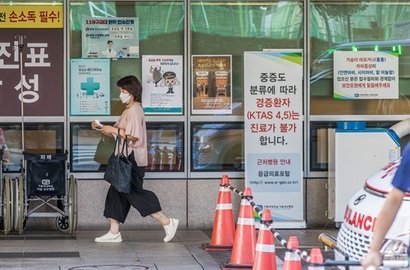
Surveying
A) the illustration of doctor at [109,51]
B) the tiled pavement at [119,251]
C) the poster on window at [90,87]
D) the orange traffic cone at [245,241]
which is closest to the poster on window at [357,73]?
the tiled pavement at [119,251]

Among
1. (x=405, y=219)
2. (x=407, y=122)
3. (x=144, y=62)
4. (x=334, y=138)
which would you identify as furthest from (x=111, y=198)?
(x=405, y=219)

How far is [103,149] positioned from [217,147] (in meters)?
1.52

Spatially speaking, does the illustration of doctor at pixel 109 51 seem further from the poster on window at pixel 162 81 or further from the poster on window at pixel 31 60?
the poster on window at pixel 31 60

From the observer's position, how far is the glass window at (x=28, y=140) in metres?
13.0

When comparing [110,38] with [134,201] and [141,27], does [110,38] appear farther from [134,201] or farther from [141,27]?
[134,201]

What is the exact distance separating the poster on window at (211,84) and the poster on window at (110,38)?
0.86 meters

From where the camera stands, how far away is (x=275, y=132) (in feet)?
43.0

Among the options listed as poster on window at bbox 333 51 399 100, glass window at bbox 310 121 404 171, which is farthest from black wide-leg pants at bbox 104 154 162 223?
poster on window at bbox 333 51 399 100

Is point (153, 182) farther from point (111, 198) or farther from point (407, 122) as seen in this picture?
point (407, 122)

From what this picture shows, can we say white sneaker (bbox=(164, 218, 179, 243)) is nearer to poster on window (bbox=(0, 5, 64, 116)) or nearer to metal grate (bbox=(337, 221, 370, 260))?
poster on window (bbox=(0, 5, 64, 116))

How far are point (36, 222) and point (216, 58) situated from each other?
3.21 metres

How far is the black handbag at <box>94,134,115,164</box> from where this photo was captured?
13.2 m

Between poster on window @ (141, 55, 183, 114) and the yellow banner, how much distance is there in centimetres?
135

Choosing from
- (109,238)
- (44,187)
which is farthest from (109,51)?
(109,238)
